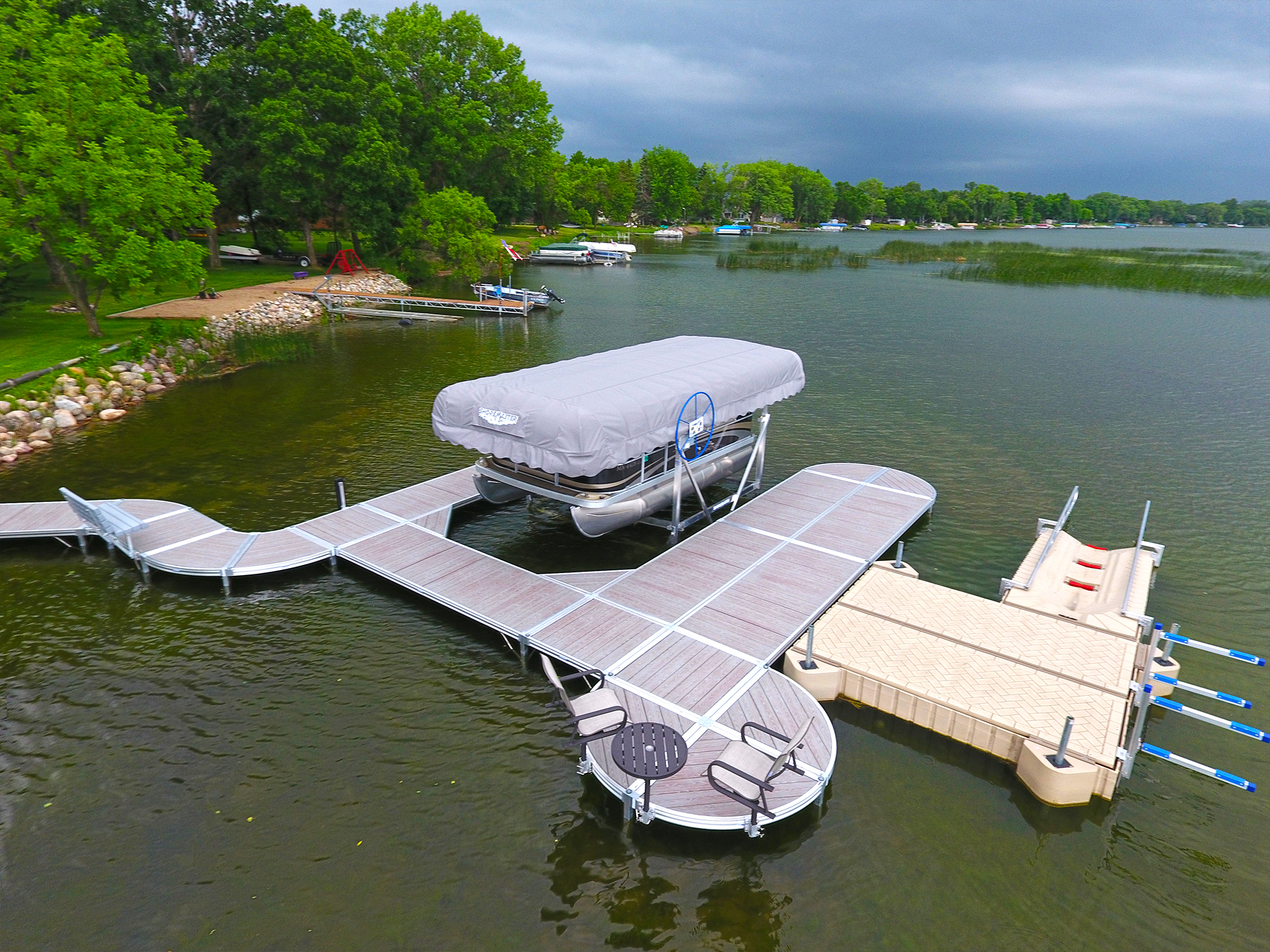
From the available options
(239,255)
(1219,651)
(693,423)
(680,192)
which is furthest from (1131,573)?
(680,192)

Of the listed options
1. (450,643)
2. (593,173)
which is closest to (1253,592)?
(450,643)

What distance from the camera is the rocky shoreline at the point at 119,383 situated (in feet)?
68.3

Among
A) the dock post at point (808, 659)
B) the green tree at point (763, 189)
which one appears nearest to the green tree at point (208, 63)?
the dock post at point (808, 659)

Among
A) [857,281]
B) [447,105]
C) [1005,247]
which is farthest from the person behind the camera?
[1005,247]

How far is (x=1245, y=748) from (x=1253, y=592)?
19.1 feet

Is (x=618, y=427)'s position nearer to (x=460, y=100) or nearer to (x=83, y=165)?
(x=83, y=165)

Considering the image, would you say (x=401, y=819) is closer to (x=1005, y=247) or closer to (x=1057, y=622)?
(x=1057, y=622)

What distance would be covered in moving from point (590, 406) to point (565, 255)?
67.3 meters

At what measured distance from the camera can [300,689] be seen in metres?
11.4

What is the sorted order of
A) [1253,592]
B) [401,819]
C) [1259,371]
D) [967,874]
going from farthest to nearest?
[1259,371] < [1253,592] < [401,819] < [967,874]

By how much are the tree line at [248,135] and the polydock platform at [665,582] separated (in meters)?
15.5

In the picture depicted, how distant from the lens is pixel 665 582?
13852mm

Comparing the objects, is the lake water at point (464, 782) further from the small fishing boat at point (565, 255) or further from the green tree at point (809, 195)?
the green tree at point (809, 195)

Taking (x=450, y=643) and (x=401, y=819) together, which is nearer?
(x=401, y=819)
